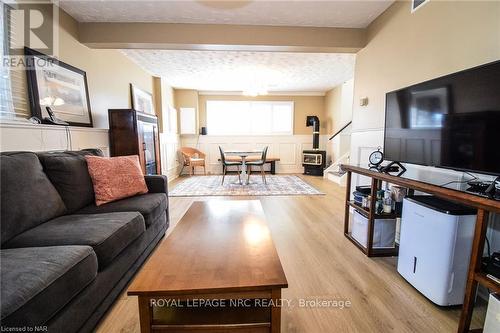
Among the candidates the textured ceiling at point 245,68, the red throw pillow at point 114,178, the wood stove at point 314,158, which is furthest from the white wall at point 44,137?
the wood stove at point 314,158

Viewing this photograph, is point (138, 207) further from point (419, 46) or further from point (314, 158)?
point (314, 158)

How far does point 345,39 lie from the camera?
284 centimetres

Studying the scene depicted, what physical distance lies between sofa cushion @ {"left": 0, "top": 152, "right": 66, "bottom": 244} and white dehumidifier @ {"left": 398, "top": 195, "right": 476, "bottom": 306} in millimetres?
2538

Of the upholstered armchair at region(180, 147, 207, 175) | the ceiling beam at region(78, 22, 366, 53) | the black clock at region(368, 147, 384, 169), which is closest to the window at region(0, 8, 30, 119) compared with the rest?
the ceiling beam at region(78, 22, 366, 53)

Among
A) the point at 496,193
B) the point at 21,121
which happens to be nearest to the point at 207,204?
the point at 21,121

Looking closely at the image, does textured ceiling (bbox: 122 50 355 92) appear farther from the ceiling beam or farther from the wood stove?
the wood stove

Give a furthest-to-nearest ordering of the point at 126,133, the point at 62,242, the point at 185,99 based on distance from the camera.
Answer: the point at 185,99, the point at 126,133, the point at 62,242

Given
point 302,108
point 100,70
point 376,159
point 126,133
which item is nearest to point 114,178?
point 126,133

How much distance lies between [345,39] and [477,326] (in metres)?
2.98

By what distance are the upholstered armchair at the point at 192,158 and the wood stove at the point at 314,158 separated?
2971mm

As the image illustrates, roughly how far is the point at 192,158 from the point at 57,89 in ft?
13.3

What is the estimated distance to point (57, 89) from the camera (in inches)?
90.2

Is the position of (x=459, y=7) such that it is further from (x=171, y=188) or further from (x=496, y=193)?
(x=171, y=188)

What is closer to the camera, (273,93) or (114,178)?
(114,178)
